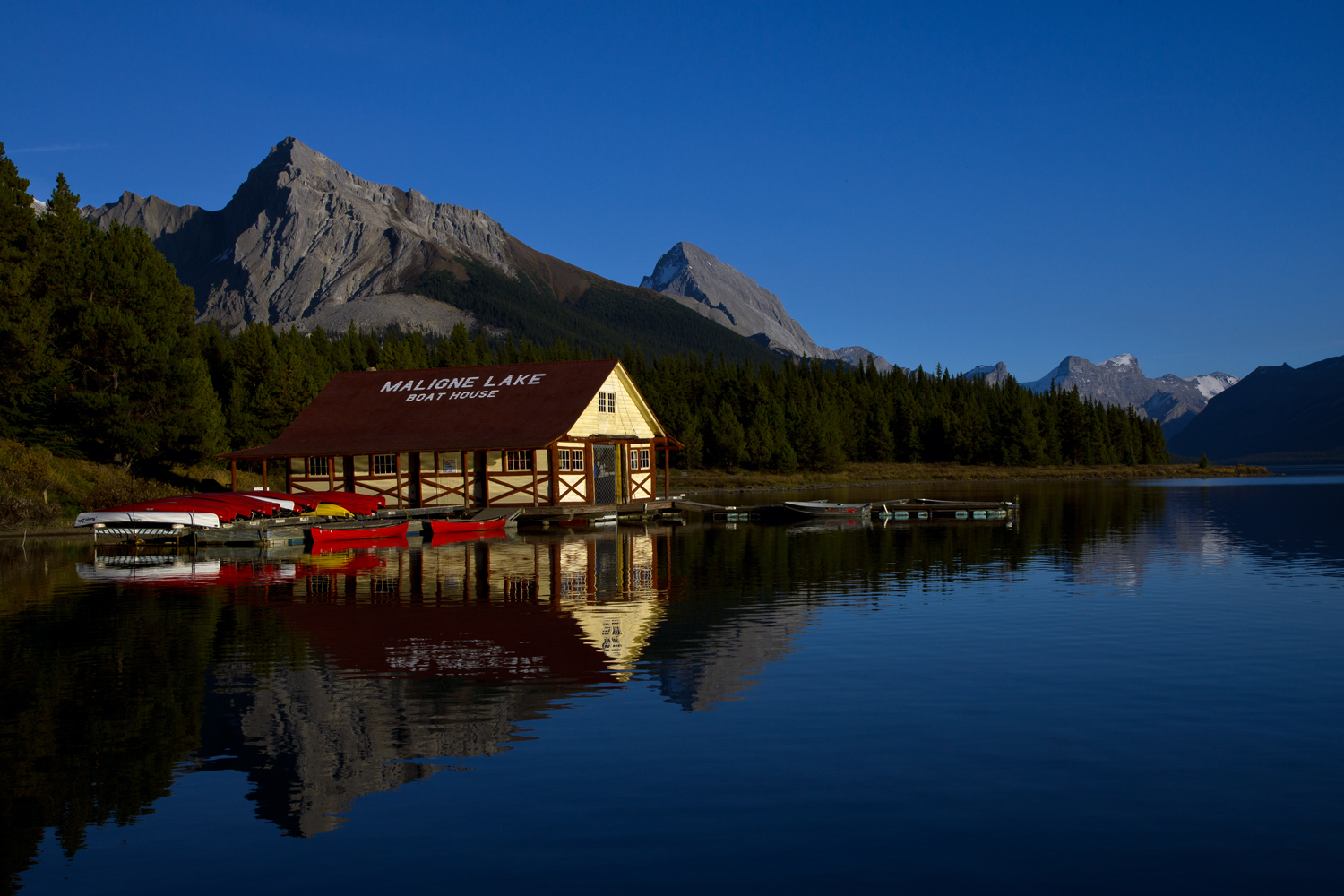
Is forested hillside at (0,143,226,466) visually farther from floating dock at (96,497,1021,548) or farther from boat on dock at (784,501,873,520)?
boat on dock at (784,501,873,520)

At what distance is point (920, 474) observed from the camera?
121812 millimetres

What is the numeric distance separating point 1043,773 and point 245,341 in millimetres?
78806

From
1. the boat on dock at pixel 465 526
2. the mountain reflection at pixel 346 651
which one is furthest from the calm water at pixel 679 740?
the boat on dock at pixel 465 526

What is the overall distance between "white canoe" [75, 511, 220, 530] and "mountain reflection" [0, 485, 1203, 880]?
3716mm

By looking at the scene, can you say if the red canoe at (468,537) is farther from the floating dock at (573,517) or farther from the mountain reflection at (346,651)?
the mountain reflection at (346,651)

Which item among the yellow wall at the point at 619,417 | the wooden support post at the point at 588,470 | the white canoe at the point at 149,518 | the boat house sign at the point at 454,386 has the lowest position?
the white canoe at the point at 149,518

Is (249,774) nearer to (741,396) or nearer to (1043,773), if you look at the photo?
(1043,773)

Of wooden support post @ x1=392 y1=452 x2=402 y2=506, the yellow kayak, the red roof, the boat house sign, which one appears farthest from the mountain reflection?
the boat house sign

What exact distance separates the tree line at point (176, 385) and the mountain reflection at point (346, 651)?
2555cm

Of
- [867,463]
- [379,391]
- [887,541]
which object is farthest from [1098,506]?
[867,463]

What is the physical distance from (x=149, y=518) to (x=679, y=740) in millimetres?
32464

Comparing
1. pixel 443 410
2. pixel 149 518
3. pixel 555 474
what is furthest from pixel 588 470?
pixel 149 518

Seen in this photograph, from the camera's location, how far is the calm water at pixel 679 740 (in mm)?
7441

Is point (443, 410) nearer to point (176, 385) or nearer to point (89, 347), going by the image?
point (176, 385)
